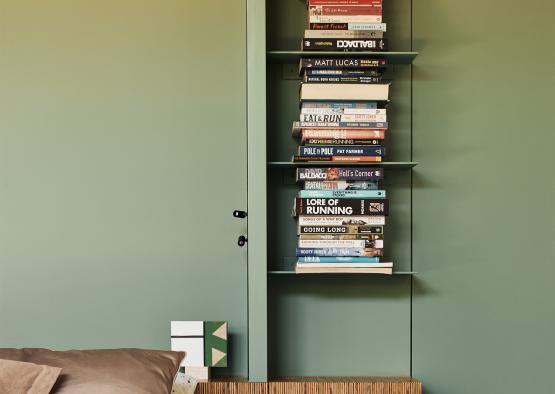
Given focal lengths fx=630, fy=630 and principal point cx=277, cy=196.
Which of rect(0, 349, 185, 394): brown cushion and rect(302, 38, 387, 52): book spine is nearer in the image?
rect(0, 349, 185, 394): brown cushion

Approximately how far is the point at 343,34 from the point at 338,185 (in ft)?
1.92

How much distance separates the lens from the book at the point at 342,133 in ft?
7.98

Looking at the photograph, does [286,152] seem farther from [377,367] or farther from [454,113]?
[377,367]

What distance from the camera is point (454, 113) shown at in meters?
2.62

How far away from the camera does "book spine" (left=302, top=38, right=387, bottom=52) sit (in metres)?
2.44

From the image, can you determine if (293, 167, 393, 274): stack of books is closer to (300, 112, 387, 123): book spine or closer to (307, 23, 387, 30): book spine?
(300, 112, 387, 123): book spine

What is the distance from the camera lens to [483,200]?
8.61 ft

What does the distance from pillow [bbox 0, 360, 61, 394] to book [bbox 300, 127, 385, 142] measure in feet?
3.99

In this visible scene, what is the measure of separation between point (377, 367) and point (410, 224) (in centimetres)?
61

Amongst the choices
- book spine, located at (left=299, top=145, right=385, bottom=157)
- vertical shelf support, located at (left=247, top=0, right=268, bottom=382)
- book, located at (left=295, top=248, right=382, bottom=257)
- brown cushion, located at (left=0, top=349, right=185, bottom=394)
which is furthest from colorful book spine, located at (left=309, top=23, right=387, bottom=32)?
brown cushion, located at (left=0, top=349, right=185, bottom=394)

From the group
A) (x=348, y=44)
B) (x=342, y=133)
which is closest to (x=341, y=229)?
(x=342, y=133)

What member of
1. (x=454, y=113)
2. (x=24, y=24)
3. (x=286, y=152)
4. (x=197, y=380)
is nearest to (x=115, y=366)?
(x=197, y=380)

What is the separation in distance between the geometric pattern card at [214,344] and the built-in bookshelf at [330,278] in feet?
0.74

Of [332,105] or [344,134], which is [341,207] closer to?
[344,134]
